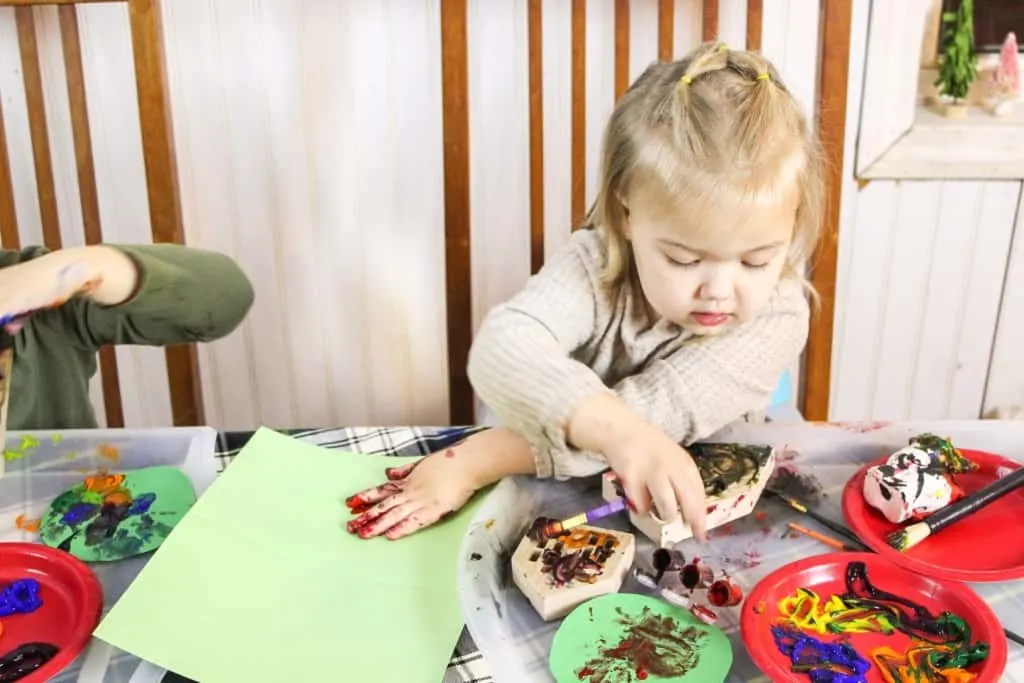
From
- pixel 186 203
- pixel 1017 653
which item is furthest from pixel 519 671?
pixel 186 203

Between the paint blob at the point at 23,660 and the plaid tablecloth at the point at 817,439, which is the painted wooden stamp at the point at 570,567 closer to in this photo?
the plaid tablecloth at the point at 817,439

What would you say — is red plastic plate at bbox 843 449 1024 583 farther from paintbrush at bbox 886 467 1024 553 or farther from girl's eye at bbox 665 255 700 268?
girl's eye at bbox 665 255 700 268

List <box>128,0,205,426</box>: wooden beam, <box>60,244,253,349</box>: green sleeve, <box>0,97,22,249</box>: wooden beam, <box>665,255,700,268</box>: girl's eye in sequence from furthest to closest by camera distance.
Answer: <box>0,97,22,249</box>: wooden beam < <box>128,0,205,426</box>: wooden beam < <box>60,244,253,349</box>: green sleeve < <box>665,255,700,268</box>: girl's eye

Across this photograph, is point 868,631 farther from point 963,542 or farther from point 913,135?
point 913,135

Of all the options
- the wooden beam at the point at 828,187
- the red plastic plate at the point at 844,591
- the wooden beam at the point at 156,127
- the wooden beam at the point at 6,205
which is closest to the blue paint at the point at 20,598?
the red plastic plate at the point at 844,591

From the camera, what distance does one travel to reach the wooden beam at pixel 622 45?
48.1 inches

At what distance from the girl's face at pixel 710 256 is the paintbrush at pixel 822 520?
0.16m

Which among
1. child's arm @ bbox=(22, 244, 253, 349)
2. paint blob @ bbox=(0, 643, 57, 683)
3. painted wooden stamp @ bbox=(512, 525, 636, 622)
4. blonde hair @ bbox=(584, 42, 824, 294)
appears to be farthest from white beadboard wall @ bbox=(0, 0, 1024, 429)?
paint blob @ bbox=(0, 643, 57, 683)

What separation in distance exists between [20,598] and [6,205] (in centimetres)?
74

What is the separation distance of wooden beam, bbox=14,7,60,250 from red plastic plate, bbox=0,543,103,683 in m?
0.67

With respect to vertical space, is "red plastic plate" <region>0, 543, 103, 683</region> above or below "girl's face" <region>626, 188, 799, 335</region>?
below

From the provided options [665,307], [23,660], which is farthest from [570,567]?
[23,660]

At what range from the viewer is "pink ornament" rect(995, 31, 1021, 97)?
1413 mm

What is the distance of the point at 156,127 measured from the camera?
3.95ft
